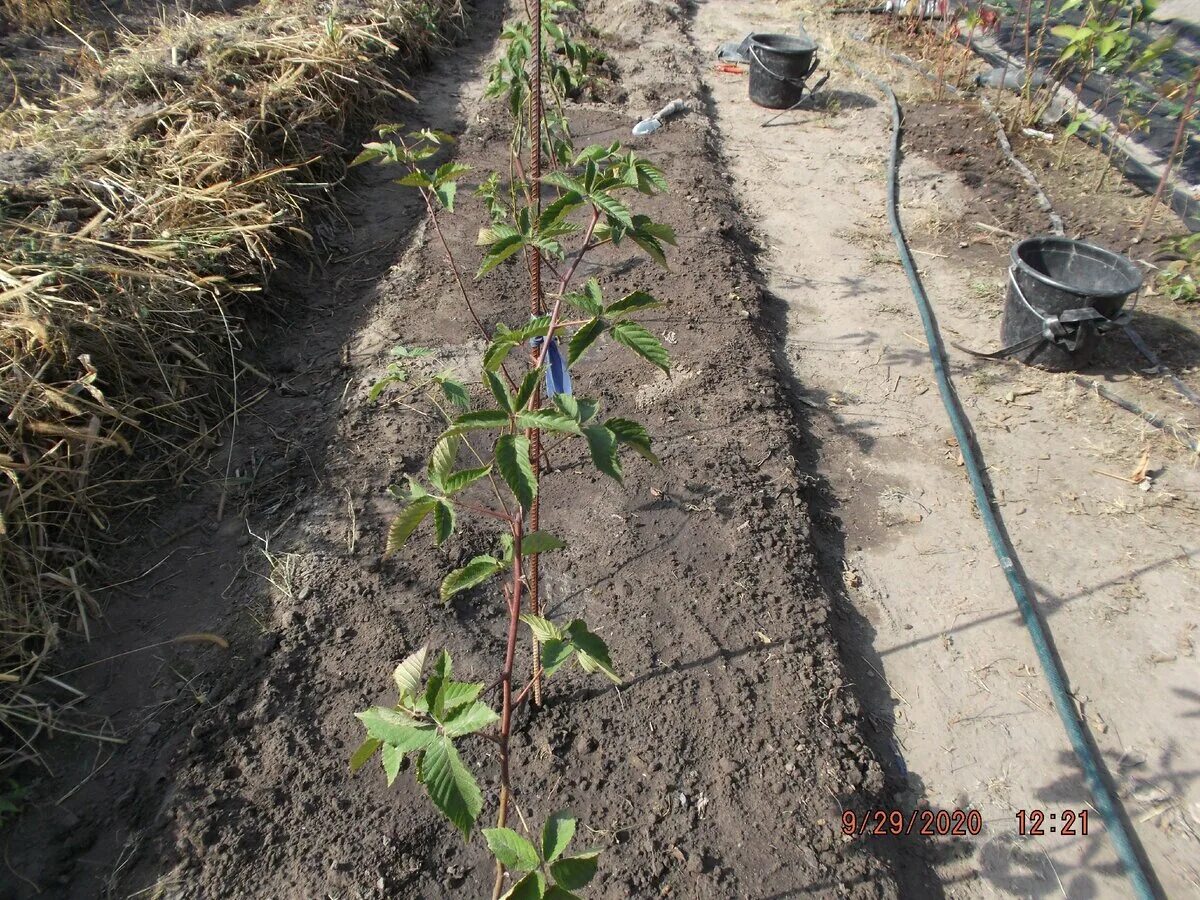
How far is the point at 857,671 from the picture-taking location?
214cm

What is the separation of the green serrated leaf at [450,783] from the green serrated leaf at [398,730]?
0.7 inches

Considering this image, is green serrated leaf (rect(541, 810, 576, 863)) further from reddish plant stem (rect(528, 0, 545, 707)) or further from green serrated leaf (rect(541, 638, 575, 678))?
reddish plant stem (rect(528, 0, 545, 707))

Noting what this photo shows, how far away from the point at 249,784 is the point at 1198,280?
426cm

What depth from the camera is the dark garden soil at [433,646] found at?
5.26ft

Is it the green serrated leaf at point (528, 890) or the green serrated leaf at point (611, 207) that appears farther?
the green serrated leaf at point (611, 207)

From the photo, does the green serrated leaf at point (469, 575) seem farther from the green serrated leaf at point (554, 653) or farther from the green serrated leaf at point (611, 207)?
the green serrated leaf at point (611, 207)

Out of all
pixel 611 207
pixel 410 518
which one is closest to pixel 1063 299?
pixel 611 207

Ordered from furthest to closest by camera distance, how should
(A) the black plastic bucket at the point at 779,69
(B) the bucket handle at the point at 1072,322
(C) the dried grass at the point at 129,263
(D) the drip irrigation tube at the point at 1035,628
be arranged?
1. (A) the black plastic bucket at the point at 779,69
2. (B) the bucket handle at the point at 1072,322
3. (C) the dried grass at the point at 129,263
4. (D) the drip irrigation tube at the point at 1035,628

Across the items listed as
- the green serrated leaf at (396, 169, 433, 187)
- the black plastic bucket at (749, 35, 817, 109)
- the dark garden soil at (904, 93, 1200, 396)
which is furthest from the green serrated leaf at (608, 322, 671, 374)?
the black plastic bucket at (749, 35, 817, 109)

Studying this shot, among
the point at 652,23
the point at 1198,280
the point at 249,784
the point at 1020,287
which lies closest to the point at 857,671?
the point at 249,784

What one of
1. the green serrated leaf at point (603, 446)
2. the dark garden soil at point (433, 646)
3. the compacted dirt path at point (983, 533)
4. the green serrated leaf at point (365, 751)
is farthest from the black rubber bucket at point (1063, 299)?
the green serrated leaf at point (365, 751)

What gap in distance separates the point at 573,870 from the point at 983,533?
6.69ft

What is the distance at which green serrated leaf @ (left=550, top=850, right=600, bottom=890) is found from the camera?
3.35ft

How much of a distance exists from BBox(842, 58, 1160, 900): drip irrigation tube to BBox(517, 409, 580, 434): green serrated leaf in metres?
1.66
